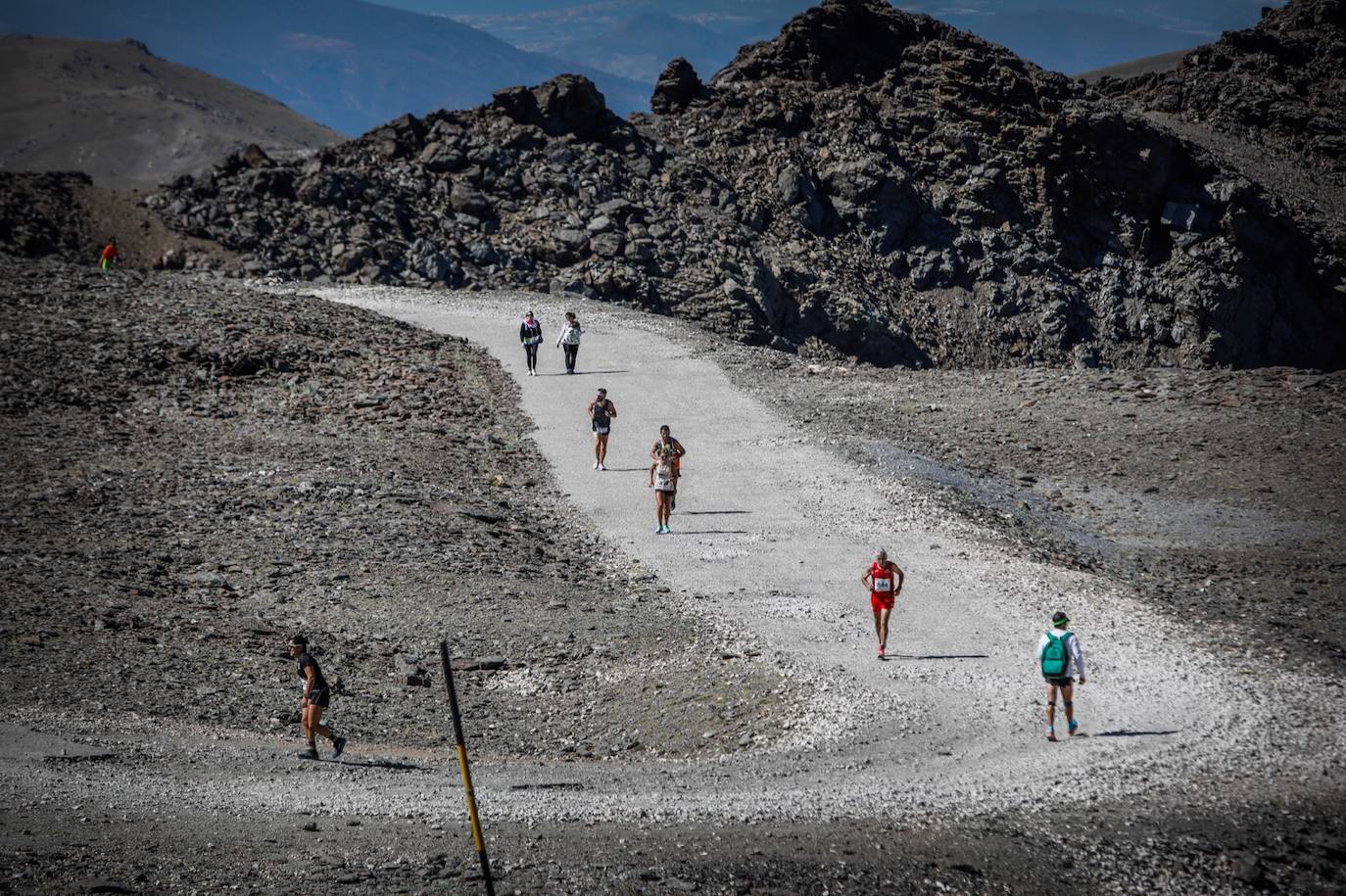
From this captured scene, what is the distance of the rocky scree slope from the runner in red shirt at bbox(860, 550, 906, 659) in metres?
30.6

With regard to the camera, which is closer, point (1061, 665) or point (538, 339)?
point (1061, 665)

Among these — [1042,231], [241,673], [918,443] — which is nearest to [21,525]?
[241,673]

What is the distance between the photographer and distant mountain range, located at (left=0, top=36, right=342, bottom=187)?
12288cm

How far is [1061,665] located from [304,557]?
38.4 ft

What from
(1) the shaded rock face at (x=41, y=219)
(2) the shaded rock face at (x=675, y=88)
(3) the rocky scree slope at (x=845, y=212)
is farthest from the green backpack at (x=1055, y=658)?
(2) the shaded rock face at (x=675, y=88)

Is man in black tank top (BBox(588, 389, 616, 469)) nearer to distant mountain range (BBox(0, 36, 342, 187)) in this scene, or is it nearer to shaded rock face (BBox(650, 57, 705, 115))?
shaded rock face (BBox(650, 57, 705, 115))

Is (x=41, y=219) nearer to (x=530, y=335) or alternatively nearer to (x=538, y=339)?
(x=530, y=335)

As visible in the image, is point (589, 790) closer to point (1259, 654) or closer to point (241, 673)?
point (241, 673)

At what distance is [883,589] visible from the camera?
14406mm

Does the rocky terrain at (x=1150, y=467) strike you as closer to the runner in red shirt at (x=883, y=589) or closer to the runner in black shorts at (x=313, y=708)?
the runner in red shirt at (x=883, y=589)

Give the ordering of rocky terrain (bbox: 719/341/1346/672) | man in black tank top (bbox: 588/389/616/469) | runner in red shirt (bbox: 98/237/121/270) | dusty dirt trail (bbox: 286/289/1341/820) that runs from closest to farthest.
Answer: dusty dirt trail (bbox: 286/289/1341/820), rocky terrain (bbox: 719/341/1346/672), man in black tank top (bbox: 588/389/616/469), runner in red shirt (bbox: 98/237/121/270)

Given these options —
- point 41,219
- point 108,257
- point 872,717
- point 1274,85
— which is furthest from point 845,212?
point 872,717

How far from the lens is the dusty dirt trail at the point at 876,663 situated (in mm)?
11484

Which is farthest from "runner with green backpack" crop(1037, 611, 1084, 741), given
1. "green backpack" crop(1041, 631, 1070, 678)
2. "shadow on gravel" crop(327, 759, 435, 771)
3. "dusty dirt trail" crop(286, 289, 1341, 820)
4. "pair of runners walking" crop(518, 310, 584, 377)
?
"pair of runners walking" crop(518, 310, 584, 377)
